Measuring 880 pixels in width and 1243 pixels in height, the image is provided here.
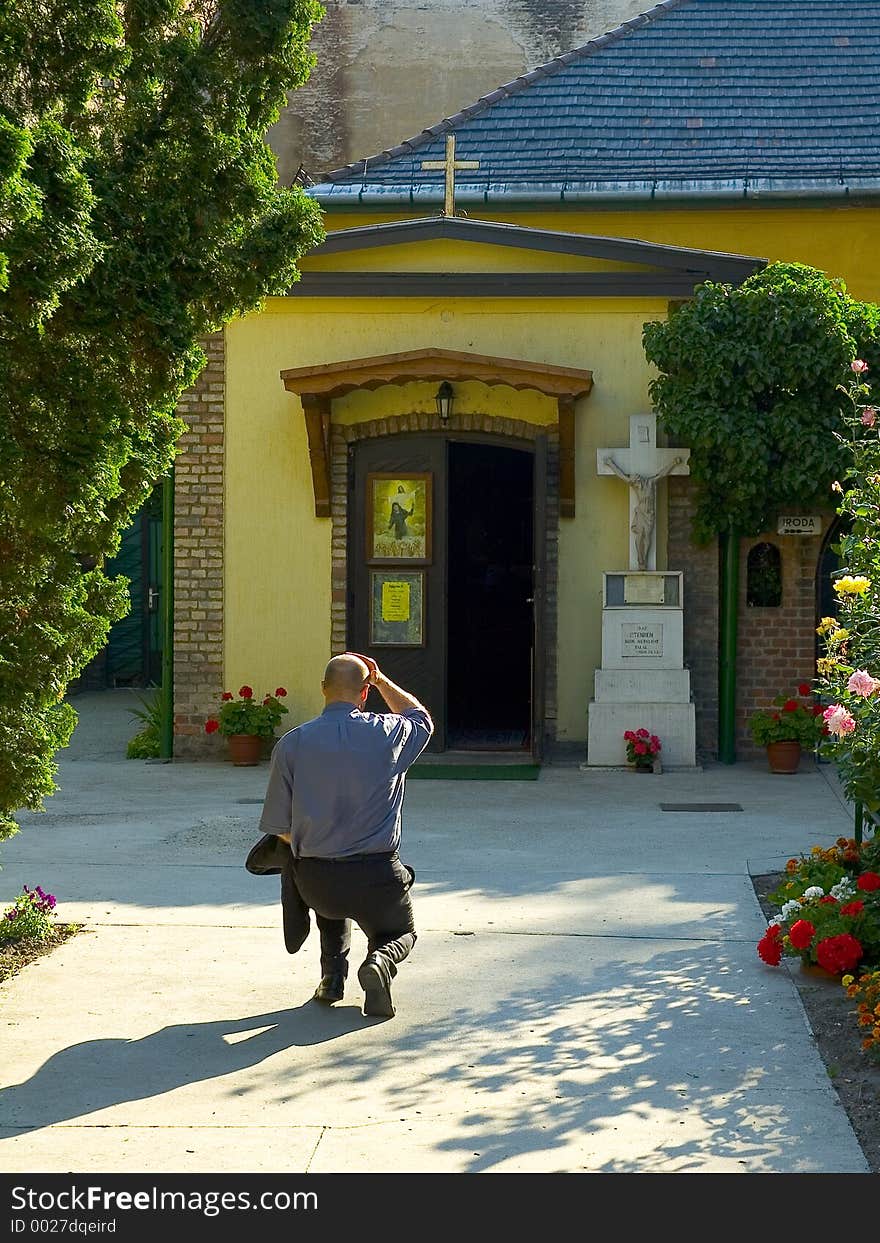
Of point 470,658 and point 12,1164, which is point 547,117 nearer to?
point 470,658

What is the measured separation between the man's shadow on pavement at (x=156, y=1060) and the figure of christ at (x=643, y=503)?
7.28 m

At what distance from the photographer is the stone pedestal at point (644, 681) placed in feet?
42.1

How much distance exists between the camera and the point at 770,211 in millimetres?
16172

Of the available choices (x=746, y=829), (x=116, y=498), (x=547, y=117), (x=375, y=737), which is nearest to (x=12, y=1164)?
(x=375, y=737)

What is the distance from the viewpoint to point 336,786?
6156 mm

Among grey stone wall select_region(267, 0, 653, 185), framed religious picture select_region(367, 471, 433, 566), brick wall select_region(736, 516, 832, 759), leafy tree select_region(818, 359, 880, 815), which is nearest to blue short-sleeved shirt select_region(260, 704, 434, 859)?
leafy tree select_region(818, 359, 880, 815)

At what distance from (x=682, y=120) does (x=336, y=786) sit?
12.6 meters

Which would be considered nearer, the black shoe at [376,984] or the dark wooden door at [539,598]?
the black shoe at [376,984]

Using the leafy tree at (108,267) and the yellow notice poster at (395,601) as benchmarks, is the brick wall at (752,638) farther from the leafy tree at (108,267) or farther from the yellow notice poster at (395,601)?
the leafy tree at (108,267)

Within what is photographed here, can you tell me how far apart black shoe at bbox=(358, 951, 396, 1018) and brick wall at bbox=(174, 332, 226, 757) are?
7.65 metres

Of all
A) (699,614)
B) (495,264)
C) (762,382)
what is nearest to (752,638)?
(699,614)

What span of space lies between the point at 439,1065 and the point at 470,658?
38.6 ft

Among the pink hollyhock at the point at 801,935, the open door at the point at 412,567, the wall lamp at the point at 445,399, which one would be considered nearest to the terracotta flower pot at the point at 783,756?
the open door at the point at 412,567

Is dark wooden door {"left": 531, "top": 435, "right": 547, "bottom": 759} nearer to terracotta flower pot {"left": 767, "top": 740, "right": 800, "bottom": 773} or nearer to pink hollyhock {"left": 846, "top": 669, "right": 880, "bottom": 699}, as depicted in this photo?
terracotta flower pot {"left": 767, "top": 740, "right": 800, "bottom": 773}
